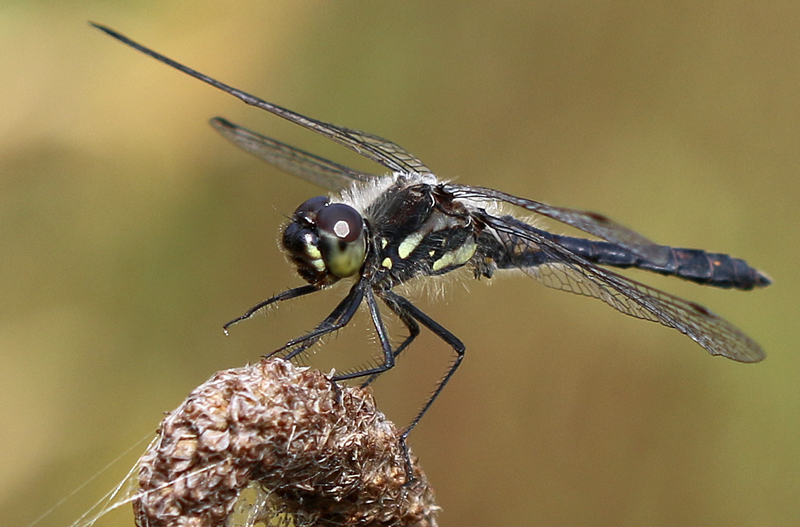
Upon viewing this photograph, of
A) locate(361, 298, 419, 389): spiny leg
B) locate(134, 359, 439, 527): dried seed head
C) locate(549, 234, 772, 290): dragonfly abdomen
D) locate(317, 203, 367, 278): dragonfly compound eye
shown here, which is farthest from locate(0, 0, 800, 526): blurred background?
locate(134, 359, 439, 527): dried seed head

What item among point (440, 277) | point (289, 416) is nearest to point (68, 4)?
point (440, 277)

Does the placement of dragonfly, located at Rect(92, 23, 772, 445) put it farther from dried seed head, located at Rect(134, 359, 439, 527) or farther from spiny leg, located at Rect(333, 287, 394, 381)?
dried seed head, located at Rect(134, 359, 439, 527)

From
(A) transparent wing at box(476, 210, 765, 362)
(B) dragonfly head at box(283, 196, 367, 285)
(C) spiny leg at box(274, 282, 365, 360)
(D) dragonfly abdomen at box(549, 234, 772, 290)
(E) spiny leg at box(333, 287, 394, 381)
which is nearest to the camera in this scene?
(C) spiny leg at box(274, 282, 365, 360)

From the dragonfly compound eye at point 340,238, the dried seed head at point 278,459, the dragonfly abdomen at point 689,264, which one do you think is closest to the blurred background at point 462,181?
the dragonfly abdomen at point 689,264

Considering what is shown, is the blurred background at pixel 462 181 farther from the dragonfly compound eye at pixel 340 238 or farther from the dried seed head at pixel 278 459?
the dried seed head at pixel 278 459

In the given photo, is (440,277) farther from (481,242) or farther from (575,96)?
(575,96)

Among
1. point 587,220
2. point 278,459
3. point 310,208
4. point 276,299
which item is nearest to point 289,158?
point 310,208

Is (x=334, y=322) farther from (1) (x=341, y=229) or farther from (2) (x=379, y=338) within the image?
(1) (x=341, y=229)
